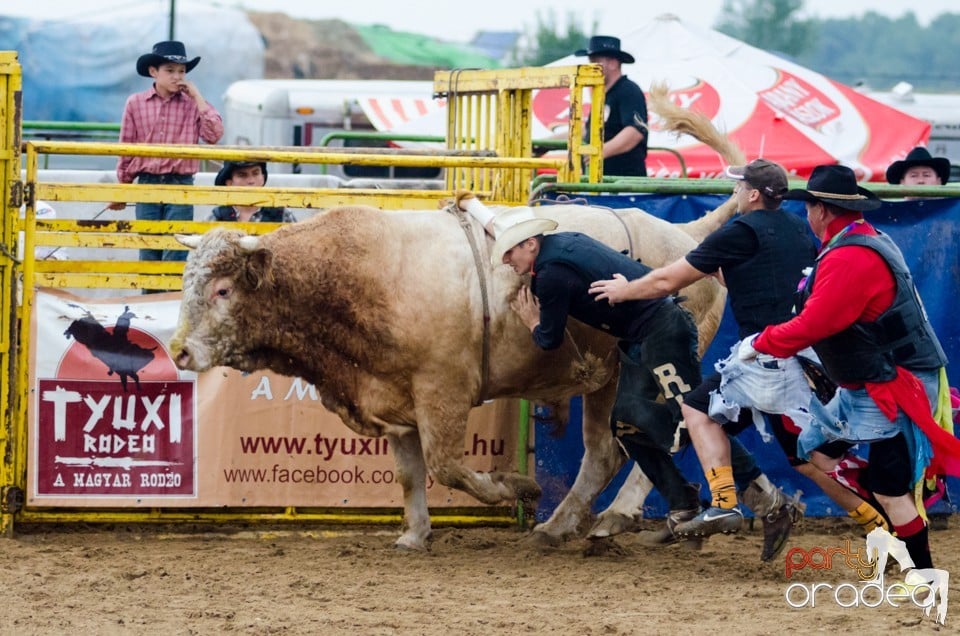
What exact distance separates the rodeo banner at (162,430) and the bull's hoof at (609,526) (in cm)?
94

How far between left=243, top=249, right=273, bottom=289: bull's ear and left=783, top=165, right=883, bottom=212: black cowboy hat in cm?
235

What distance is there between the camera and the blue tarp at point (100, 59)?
32.9 meters

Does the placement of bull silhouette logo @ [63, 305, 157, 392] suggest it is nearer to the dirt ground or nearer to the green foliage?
the dirt ground

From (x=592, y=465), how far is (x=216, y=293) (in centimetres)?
208

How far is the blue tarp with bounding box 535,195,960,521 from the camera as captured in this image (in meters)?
7.85

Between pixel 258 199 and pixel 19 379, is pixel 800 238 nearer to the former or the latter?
pixel 258 199

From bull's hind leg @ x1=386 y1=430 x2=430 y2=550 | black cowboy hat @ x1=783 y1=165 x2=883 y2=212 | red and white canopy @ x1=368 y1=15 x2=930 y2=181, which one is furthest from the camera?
red and white canopy @ x1=368 y1=15 x2=930 y2=181

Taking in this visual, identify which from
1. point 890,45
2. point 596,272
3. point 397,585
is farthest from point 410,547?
point 890,45

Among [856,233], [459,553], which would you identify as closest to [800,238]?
[856,233]

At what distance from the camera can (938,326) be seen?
8.14 m

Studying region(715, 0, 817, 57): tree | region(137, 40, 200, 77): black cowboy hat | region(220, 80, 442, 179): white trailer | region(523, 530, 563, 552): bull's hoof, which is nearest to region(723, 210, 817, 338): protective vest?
region(523, 530, 563, 552): bull's hoof

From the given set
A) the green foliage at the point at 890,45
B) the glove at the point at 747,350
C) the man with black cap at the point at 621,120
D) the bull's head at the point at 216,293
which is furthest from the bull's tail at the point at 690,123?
the green foliage at the point at 890,45

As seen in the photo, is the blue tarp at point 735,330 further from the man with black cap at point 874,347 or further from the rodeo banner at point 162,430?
the man with black cap at point 874,347

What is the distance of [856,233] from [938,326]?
251 centimetres
